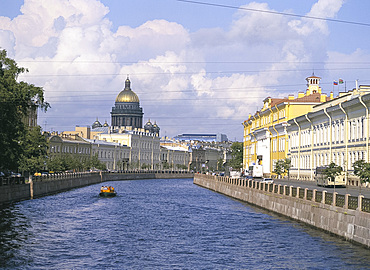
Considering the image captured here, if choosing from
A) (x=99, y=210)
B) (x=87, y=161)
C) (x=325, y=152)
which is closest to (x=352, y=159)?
(x=325, y=152)

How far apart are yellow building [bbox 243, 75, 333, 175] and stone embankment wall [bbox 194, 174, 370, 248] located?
41223 millimetres

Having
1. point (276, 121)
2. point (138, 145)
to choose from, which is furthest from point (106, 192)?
point (138, 145)

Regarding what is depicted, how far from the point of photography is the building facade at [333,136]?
58.5m

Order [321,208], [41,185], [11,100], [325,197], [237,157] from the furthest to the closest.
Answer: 1. [237,157]
2. [41,185]
3. [11,100]
4. [321,208]
5. [325,197]

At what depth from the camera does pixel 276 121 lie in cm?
10019

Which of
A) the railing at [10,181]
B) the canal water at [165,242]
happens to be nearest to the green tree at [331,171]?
the canal water at [165,242]

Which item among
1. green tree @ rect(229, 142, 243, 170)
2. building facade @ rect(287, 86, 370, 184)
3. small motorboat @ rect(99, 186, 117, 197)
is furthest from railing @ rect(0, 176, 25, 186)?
green tree @ rect(229, 142, 243, 170)

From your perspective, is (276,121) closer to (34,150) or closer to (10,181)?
(34,150)

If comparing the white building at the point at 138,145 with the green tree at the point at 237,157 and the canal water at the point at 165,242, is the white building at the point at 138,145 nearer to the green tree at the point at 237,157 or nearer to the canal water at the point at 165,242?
the green tree at the point at 237,157

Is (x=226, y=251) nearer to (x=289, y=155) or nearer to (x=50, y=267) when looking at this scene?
(x=50, y=267)

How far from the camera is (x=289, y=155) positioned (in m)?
89.7

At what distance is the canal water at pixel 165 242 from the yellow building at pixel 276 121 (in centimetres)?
4822

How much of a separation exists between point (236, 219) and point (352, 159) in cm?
2409

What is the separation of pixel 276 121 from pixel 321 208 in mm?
69131
